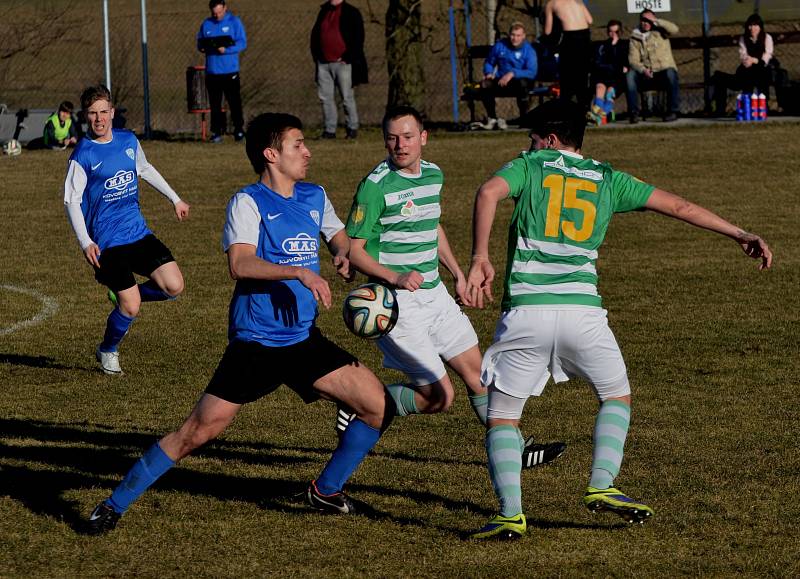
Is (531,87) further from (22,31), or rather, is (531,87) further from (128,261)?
(22,31)

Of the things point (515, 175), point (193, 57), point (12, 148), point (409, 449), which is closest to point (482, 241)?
point (515, 175)

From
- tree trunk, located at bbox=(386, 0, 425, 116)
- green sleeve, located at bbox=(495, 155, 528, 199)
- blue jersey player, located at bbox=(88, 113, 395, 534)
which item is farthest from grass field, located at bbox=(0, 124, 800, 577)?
tree trunk, located at bbox=(386, 0, 425, 116)

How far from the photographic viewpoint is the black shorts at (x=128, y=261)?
Result: 1033cm

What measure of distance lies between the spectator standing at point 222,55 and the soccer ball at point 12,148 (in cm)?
327

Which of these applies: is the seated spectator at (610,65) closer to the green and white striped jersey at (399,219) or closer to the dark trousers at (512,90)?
the dark trousers at (512,90)

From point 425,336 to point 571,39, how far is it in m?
15.1

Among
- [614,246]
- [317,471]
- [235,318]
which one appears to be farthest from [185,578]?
[614,246]

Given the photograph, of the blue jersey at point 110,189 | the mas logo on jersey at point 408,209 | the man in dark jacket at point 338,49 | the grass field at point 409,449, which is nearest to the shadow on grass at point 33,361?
the grass field at point 409,449

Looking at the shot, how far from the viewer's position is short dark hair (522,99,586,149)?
6301 millimetres

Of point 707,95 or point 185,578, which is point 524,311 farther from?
point 707,95

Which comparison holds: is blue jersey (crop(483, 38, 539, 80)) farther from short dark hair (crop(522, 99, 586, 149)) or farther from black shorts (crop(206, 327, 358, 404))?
black shorts (crop(206, 327, 358, 404))

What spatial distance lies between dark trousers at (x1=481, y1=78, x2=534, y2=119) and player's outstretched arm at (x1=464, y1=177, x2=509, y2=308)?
53.9 feet

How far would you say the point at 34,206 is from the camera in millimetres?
18984

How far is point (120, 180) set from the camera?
33.6 feet
